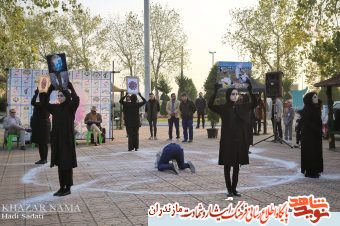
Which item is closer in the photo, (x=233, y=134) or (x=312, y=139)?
(x=233, y=134)

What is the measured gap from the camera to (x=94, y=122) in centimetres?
1816

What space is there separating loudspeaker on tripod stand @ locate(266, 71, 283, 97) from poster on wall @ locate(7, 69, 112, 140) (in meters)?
6.64

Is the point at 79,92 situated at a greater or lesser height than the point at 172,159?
greater

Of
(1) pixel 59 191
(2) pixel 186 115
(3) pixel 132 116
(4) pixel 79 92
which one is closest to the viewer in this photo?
(1) pixel 59 191

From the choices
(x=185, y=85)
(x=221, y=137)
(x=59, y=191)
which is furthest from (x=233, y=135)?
(x=185, y=85)

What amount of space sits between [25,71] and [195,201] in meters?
12.9

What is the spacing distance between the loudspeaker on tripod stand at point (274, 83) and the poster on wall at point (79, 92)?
21.8ft

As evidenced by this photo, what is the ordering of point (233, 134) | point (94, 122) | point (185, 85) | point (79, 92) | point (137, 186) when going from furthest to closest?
point (185, 85) → point (79, 92) → point (94, 122) → point (137, 186) → point (233, 134)

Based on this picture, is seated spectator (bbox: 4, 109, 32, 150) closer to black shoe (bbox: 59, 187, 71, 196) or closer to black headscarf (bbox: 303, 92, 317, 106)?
black shoe (bbox: 59, 187, 71, 196)

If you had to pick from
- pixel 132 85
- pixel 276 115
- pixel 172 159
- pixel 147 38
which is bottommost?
pixel 172 159

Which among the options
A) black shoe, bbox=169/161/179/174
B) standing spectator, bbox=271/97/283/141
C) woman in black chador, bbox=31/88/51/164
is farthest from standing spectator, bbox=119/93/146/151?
standing spectator, bbox=271/97/283/141

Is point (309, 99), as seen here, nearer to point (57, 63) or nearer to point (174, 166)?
point (174, 166)

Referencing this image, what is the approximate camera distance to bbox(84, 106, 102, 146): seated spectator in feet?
59.2

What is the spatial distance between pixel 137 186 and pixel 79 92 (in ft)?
35.0
